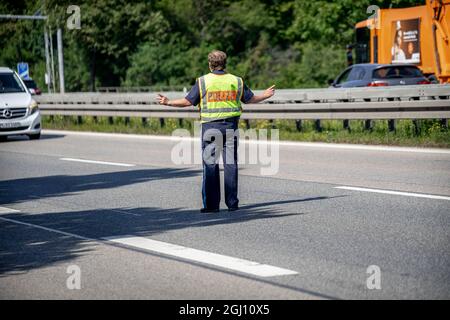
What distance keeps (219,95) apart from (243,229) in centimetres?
161

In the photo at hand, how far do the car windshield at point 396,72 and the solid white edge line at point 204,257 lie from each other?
53.3ft

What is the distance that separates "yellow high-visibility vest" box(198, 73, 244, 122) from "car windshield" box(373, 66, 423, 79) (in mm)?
14555

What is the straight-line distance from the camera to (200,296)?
610 cm

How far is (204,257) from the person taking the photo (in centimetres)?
750

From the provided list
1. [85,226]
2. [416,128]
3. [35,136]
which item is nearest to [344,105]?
[416,128]

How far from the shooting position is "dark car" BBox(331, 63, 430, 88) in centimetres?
2366

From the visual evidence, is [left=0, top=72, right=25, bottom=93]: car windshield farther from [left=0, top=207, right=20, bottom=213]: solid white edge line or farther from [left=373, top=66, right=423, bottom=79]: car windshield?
[left=0, top=207, right=20, bottom=213]: solid white edge line

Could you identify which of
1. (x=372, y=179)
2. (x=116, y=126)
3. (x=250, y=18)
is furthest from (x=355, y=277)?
(x=250, y=18)

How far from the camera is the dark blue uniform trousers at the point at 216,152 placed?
388 inches

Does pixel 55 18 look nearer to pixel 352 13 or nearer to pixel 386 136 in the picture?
pixel 352 13

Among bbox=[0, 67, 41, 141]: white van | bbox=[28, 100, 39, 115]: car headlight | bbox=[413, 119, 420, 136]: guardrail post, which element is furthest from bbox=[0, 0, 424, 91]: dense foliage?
bbox=[413, 119, 420, 136]: guardrail post

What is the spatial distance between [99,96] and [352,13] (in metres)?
32.3

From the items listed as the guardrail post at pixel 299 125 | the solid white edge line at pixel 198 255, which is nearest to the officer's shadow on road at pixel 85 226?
the solid white edge line at pixel 198 255

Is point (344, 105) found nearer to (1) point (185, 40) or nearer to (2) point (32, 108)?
(2) point (32, 108)
